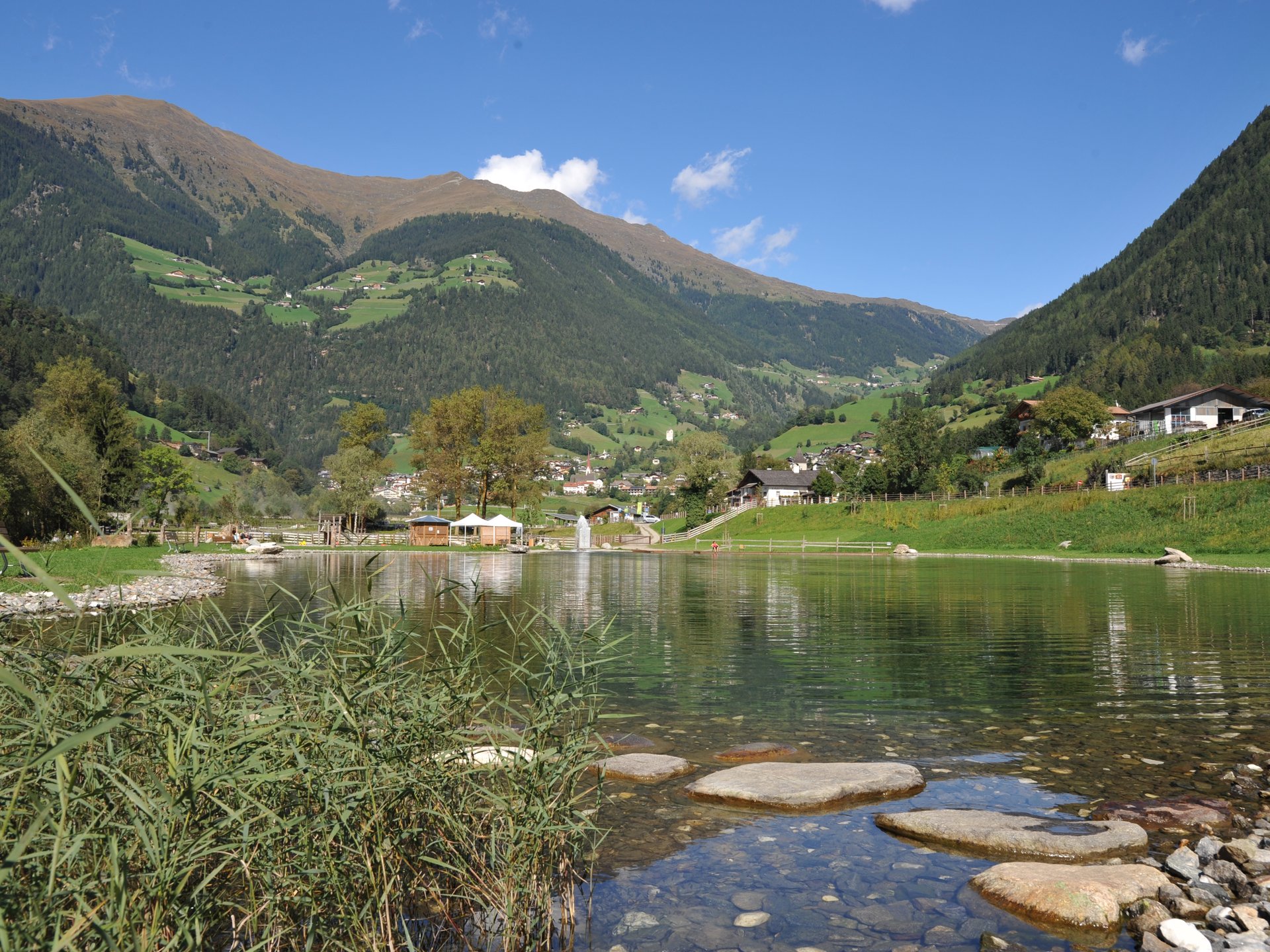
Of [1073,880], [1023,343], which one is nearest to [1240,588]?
[1073,880]

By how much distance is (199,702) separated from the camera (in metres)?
4.20

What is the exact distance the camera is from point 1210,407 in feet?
317

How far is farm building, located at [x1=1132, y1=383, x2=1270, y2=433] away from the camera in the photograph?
95.2m

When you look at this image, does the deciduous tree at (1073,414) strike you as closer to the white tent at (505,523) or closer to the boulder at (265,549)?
the white tent at (505,523)

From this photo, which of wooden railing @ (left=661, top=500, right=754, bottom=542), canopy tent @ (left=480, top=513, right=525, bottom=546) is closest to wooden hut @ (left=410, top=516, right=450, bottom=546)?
canopy tent @ (left=480, top=513, right=525, bottom=546)

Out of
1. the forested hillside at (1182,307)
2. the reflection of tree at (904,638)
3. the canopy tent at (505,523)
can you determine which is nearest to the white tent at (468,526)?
the canopy tent at (505,523)

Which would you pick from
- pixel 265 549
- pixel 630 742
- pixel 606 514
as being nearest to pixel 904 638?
pixel 630 742

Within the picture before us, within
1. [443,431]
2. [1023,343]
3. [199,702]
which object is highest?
[1023,343]

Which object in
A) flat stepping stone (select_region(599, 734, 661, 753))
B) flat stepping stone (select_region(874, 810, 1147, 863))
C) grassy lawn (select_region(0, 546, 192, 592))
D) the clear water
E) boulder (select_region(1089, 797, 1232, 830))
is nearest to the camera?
the clear water

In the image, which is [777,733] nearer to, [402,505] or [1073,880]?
[1073,880]

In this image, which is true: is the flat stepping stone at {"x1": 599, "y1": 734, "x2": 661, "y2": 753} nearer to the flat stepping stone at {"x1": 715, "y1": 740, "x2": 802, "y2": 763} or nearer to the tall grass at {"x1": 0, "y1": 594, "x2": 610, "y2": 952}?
the flat stepping stone at {"x1": 715, "y1": 740, "x2": 802, "y2": 763}

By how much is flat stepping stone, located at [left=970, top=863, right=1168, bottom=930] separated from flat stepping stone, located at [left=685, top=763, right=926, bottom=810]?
195 cm

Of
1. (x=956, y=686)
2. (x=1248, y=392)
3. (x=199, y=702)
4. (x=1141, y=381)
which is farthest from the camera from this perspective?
(x=1141, y=381)

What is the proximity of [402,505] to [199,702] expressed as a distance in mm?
169930
